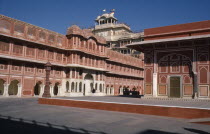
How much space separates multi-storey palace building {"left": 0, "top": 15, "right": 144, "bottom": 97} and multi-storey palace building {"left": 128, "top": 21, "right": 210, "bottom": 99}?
1434 centimetres

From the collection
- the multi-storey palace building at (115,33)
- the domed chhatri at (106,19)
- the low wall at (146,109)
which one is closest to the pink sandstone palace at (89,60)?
the low wall at (146,109)

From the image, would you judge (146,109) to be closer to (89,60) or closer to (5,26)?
(5,26)

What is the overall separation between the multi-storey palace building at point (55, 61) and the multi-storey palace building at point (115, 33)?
51.1 ft

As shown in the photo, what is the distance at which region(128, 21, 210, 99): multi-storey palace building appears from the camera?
23.1 m

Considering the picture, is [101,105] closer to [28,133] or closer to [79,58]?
[28,133]

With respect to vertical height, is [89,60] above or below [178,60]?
above

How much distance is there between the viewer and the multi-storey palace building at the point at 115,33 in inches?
2608

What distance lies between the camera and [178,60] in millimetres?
24812

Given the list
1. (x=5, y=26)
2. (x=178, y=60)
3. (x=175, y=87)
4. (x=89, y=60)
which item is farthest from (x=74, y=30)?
(x=175, y=87)

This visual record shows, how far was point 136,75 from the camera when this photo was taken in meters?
63.0

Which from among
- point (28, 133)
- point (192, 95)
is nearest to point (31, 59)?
point (192, 95)

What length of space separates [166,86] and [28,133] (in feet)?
68.1

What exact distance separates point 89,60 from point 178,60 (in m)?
20.0

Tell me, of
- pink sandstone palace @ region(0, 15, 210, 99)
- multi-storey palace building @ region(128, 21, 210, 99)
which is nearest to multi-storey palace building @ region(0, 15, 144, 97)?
pink sandstone palace @ region(0, 15, 210, 99)
